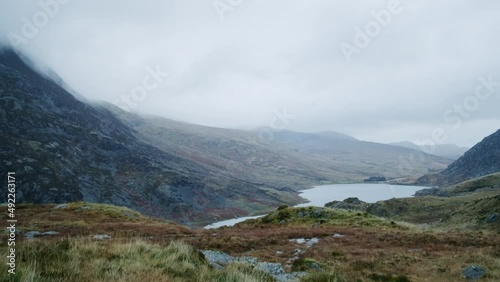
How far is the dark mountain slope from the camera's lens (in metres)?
98.6

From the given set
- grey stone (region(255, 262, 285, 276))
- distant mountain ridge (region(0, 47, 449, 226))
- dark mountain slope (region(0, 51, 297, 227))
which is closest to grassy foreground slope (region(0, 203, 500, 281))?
grey stone (region(255, 262, 285, 276))

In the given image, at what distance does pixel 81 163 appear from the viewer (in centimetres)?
12006

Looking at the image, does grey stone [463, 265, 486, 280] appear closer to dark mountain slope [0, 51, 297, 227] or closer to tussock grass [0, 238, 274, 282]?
tussock grass [0, 238, 274, 282]

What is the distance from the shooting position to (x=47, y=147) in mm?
114812

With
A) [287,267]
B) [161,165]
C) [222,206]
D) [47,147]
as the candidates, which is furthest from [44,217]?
[161,165]

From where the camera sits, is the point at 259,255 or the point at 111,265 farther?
the point at 259,255

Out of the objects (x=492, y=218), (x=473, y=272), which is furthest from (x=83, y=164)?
(x=473, y=272)

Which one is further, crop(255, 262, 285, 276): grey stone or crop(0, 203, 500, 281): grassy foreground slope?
crop(255, 262, 285, 276): grey stone

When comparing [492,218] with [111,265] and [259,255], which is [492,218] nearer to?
[259,255]

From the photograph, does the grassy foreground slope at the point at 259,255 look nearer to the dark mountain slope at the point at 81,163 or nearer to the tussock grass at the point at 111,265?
the tussock grass at the point at 111,265

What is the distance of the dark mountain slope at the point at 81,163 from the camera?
3883 inches

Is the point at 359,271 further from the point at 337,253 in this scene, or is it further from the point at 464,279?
the point at 337,253

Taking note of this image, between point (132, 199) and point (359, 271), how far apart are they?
11111cm

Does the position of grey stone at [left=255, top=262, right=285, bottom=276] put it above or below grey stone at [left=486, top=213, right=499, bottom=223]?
below
